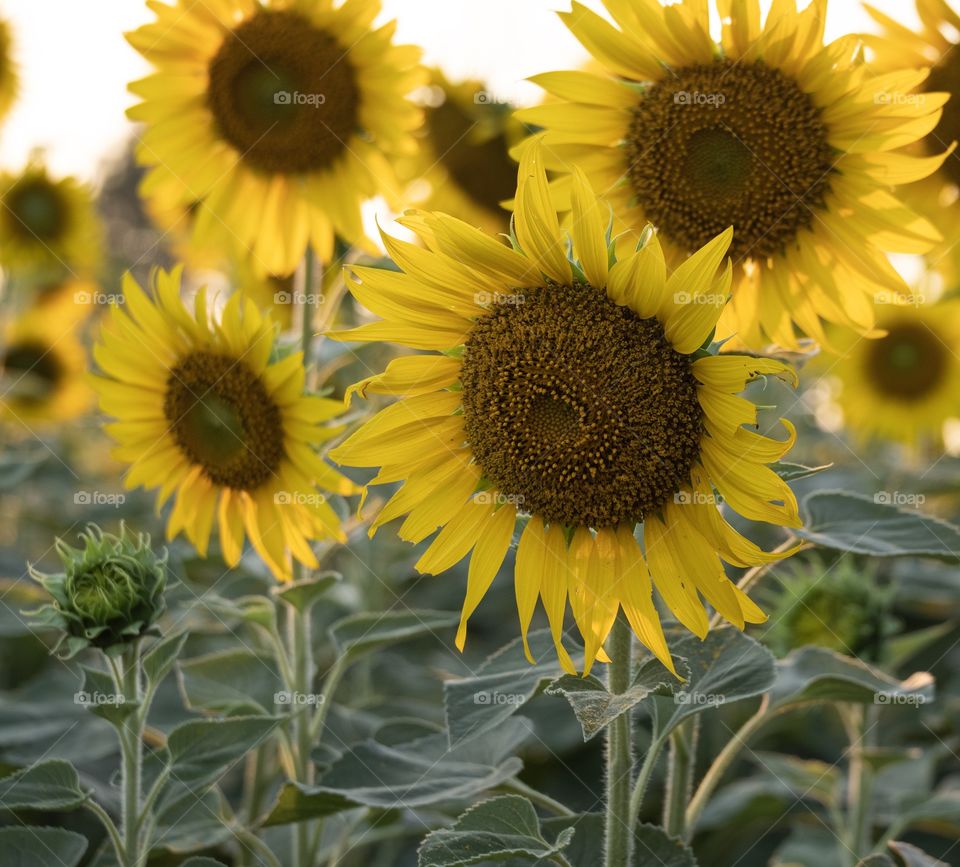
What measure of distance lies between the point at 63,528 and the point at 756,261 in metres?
3.64

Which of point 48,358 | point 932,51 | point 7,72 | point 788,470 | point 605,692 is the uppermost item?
point 932,51

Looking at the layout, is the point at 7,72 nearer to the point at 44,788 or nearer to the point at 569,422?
the point at 44,788

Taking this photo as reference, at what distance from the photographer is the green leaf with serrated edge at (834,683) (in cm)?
215

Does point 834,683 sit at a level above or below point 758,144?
below

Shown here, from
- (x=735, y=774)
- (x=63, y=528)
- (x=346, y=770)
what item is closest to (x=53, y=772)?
(x=346, y=770)

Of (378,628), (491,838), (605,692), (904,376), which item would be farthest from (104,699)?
(904,376)

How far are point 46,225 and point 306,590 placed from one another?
3.98m

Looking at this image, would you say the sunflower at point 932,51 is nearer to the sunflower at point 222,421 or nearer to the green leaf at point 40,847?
the sunflower at point 222,421

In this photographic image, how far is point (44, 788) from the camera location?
85.7 inches

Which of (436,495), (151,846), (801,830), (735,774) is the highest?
(436,495)

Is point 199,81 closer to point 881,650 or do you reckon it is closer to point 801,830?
point 881,650

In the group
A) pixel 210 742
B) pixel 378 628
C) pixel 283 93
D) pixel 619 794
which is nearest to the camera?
pixel 619 794

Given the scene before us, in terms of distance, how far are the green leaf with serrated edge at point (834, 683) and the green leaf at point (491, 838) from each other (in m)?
0.56

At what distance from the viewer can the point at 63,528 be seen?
16.0 feet
